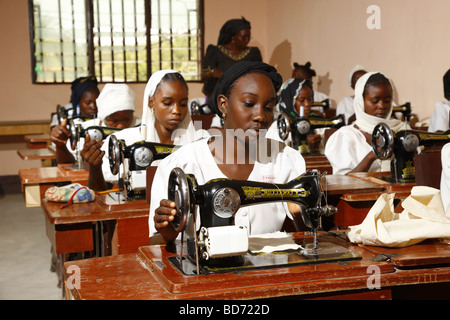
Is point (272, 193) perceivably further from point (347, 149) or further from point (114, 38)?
point (114, 38)

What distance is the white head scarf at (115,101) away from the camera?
4125 mm

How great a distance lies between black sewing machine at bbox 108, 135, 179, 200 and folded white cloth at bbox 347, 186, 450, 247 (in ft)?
3.81

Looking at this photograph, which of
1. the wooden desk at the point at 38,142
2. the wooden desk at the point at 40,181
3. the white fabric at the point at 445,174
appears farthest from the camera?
the wooden desk at the point at 38,142

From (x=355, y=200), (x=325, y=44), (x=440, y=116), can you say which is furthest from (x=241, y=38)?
(x=355, y=200)

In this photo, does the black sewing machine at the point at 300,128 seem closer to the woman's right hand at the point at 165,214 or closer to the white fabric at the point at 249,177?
the white fabric at the point at 249,177

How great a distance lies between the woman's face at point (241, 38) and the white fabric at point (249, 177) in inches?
210

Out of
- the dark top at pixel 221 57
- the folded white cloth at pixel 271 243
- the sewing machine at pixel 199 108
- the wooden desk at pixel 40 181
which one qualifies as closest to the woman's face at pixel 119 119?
the wooden desk at pixel 40 181

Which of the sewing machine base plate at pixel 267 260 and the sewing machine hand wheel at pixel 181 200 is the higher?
the sewing machine hand wheel at pixel 181 200

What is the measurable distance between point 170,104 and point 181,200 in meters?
1.58

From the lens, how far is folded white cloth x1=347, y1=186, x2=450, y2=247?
65.0 inches

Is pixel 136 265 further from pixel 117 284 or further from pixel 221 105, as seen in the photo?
pixel 221 105

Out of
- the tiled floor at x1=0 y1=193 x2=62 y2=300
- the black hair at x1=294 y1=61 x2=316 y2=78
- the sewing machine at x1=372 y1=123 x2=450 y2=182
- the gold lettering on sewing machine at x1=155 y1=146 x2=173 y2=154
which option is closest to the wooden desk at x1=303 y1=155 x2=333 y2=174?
the sewing machine at x1=372 y1=123 x2=450 y2=182

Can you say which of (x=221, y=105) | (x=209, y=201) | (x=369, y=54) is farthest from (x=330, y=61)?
(x=209, y=201)

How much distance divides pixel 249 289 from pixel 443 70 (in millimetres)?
4164
